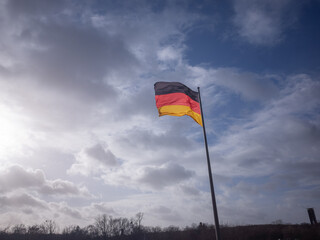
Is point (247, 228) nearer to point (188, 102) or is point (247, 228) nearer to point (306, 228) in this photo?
point (306, 228)

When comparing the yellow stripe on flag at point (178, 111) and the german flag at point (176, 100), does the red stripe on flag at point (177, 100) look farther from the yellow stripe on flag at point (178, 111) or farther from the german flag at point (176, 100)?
the yellow stripe on flag at point (178, 111)

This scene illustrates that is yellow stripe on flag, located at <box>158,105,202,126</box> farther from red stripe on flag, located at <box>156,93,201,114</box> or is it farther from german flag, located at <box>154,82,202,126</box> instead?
red stripe on flag, located at <box>156,93,201,114</box>

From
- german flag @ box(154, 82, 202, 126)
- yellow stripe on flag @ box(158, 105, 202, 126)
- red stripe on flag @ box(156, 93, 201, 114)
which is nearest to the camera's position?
yellow stripe on flag @ box(158, 105, 202, 126)

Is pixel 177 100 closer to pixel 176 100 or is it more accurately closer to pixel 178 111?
pixel 176 100

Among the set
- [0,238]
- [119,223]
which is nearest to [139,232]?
[119,223]

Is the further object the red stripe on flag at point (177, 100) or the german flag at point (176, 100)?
the red stripe on flag at point (177, 100)

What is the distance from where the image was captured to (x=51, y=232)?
120000 millimetres

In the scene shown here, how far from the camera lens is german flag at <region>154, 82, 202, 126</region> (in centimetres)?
1686

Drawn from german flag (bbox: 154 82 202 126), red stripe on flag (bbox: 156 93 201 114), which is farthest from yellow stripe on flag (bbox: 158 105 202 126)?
red stripe on flag (bbox: 156 93 201 114)

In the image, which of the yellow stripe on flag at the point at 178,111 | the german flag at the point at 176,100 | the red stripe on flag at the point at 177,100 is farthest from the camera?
the red stripe on flag at the point at 177,100

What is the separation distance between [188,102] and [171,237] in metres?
89.3

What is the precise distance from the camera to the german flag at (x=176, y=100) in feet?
55.3

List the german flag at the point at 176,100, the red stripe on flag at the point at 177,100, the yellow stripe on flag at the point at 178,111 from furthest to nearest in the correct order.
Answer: the red stripe on flag at the point at 177,100 → the german flag at the point at 176,100 → the yellow stripe on flag at the point at 178,111

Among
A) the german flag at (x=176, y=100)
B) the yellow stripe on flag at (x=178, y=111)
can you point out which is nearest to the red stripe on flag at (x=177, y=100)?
the german flag at (x=176, y=100)
